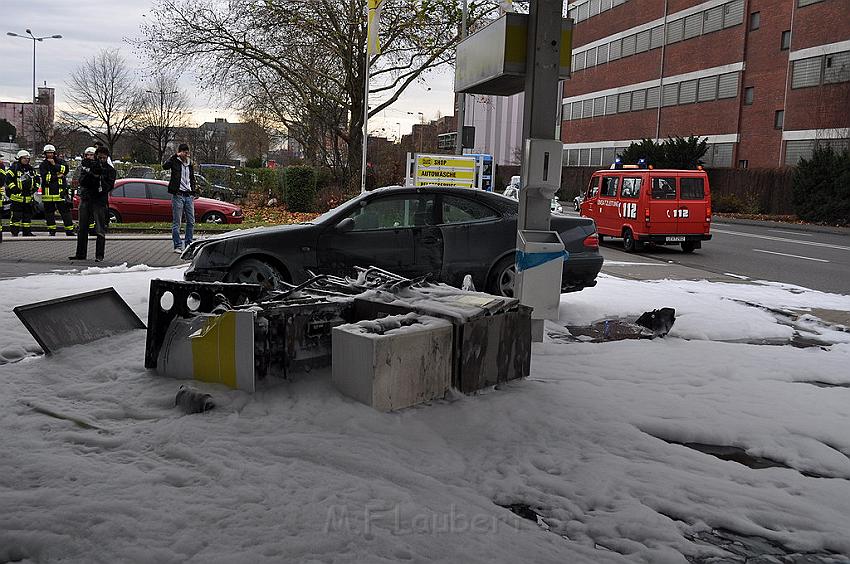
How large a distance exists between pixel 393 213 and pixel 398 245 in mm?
395

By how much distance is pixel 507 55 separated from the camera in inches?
274

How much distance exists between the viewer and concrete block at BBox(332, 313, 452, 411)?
4.65 m

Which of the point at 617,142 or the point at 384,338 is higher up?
the point at 617,142

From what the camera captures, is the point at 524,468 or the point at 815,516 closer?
the point at 815,516

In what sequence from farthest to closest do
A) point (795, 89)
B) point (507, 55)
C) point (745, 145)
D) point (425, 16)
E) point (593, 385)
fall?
1. point (745, 145)
2. point (795, 89)
3. point (425, 16)
4. point (507, 55)
5. point (593, 385)

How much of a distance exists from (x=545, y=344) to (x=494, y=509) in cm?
364

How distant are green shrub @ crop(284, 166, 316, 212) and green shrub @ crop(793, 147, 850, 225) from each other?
21.4m

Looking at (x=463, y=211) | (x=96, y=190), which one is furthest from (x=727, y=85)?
(x=463, y=211)

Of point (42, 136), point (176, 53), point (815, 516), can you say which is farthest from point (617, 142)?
point (815, 516)

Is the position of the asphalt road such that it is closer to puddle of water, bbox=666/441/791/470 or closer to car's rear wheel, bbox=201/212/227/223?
puddle of water, bbox=666/441/791/470

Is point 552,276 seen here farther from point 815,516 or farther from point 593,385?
point 815,516

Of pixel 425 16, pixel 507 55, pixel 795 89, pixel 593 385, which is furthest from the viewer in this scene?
pixel 795 89

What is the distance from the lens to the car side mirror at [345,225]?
28.9 feet

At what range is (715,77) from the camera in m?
46.0
